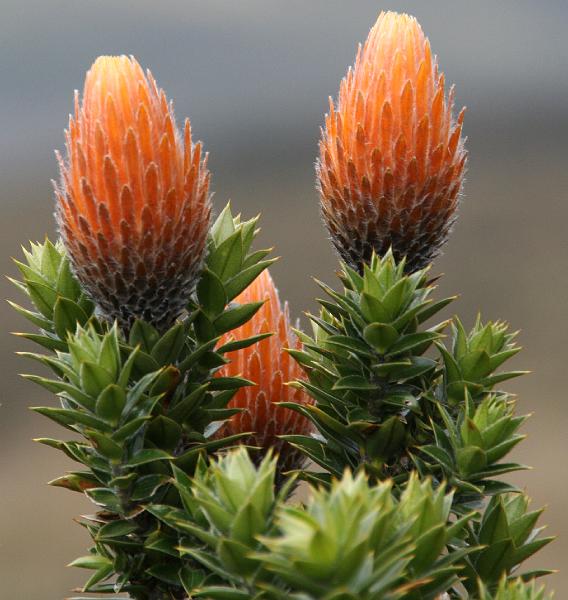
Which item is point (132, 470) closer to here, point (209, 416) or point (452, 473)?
point (209, 416)

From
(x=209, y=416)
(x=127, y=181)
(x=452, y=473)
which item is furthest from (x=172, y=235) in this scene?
(x=452, y=473)

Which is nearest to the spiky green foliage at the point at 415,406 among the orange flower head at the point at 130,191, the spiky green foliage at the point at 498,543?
the spiky green foliage at the point at 498,543

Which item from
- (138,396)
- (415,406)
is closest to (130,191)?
(138,396)

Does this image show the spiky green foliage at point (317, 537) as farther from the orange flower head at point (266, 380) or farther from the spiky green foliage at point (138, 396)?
the orange flower head at point (266, 380)

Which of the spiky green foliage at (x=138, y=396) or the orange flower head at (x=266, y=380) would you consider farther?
the orange flower head at (x=266, y=380)

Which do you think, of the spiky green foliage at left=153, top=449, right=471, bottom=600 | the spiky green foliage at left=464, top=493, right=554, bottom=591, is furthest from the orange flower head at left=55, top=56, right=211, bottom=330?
the spiky green foliage at left=464, top=493, right=554, bottom=591

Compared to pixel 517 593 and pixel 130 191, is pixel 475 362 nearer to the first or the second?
pixel 517 593
